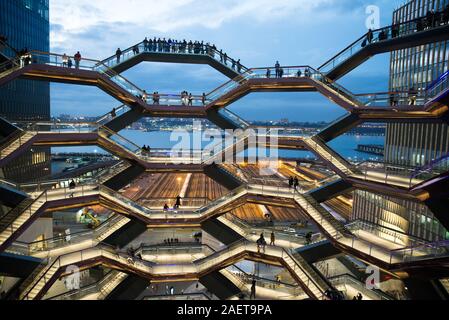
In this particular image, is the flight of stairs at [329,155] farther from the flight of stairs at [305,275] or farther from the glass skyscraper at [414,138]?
the glass skyscraper at [414,138]

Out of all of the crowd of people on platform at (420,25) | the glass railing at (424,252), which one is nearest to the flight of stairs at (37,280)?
the glass railing at (424,252)

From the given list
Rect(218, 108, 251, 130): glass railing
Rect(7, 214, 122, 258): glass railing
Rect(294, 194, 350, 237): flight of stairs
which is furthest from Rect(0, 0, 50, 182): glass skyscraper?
Rect(294, 194, 350, 237): flight of stairs

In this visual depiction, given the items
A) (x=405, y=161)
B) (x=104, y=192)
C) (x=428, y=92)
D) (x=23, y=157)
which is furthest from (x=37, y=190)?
(x=405, y=161)

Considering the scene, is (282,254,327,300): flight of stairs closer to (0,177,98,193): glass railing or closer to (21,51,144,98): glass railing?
(0,177,98,193): glass railing

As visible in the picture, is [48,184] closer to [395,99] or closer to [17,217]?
[17,217]
